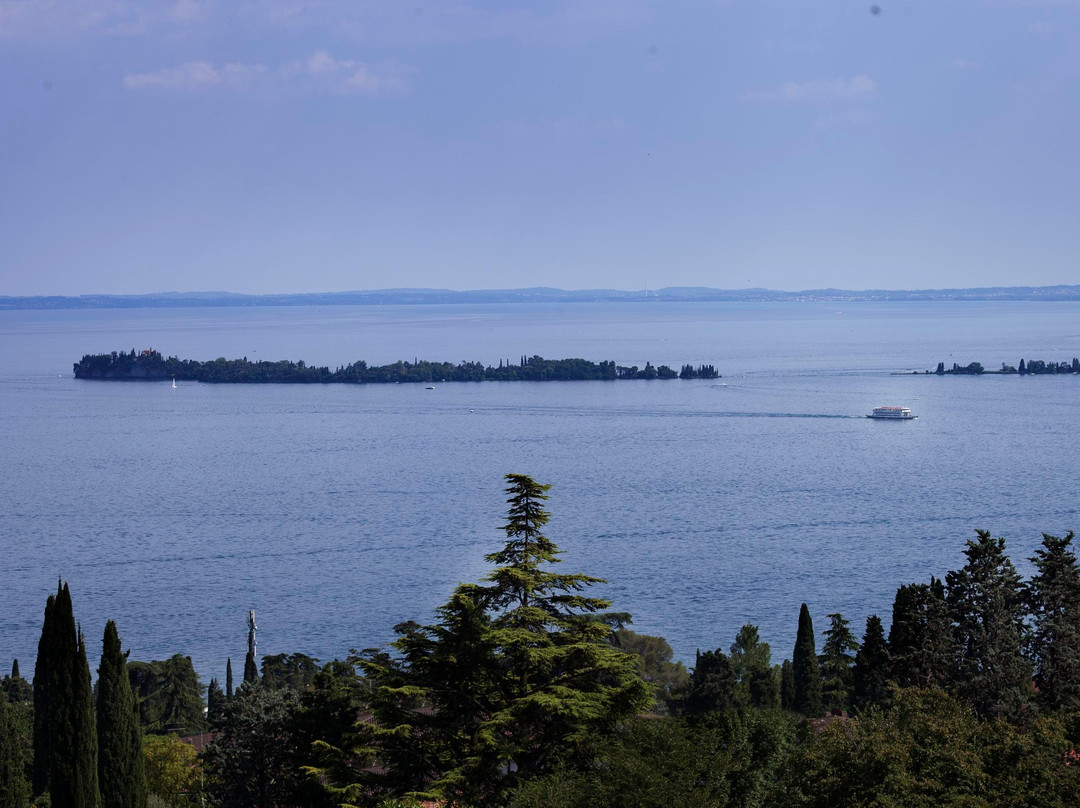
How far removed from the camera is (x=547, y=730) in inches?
668

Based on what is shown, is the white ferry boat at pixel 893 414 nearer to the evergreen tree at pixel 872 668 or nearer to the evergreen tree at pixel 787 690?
the evergreen tree at pixel 787 690

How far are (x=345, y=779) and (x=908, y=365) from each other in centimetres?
14767

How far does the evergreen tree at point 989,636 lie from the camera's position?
21.9 meters

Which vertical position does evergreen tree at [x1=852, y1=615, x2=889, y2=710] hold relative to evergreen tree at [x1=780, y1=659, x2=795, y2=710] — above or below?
above

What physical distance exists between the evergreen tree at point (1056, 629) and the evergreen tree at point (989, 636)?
1.44 feet

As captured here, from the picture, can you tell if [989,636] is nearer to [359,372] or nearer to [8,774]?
[8,774]

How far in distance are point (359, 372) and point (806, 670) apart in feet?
385

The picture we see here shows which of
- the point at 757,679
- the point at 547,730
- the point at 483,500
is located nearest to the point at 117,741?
the point at 547,730

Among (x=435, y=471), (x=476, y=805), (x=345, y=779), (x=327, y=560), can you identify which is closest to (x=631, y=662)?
(x=476, y=805)

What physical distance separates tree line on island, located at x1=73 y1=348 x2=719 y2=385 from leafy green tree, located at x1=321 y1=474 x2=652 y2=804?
125086 millimetres

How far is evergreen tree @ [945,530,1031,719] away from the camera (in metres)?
21.9

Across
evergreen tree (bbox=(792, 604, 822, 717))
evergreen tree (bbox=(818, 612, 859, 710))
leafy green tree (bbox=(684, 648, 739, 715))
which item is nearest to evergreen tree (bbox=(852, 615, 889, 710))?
evergreen tree (bbox=(792, 604, 822, 717))

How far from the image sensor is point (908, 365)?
509 ft

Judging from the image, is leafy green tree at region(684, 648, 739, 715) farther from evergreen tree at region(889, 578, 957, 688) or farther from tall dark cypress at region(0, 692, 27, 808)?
tall dark cypress at region(0, 692, 27, 808)
